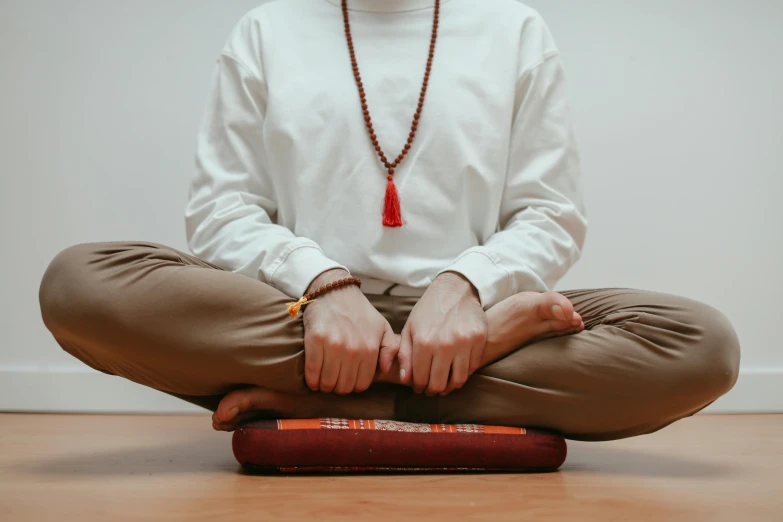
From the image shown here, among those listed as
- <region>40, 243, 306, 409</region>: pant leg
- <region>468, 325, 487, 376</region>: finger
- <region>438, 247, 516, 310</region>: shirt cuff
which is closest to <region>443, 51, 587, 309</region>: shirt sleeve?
<region>438, 247, 516, 310</region>: shirt cuff

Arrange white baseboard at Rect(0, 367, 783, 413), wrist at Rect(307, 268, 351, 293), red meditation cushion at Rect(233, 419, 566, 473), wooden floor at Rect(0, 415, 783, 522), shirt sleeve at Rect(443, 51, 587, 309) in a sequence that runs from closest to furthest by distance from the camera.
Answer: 1. wooden floor at Rect(0, 415, 783, 522)
2. red meditation cushion at Rect(233, 419, 566, 473)
3. wrist at Rect(307, 268, 351, 293)
4. shirt sleeve at Rect(443, 51, 587, 309)
5. white baseboard at Rect(0, 367, 783, 413)

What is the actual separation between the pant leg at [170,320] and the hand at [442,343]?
0.58ft

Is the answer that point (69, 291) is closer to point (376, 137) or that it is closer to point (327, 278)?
point (327, 278)

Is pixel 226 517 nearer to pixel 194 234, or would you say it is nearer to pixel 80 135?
pixel 194 234

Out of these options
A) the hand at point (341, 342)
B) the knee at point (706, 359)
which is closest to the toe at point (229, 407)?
the hand at point (341, 342)

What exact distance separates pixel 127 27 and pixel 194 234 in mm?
999

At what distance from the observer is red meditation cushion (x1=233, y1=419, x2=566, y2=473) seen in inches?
51.1

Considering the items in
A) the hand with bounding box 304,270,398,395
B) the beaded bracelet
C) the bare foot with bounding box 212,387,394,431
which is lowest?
the bare foot with bounding box 212,387,394,431

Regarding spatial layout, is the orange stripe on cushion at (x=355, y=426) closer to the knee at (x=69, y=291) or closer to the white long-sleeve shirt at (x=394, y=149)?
the white long-sleeve shirt at (x=394, y=149)

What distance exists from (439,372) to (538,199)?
0.45 metres

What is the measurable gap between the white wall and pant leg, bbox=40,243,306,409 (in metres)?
1.01

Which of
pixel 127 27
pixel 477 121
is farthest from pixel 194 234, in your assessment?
pixel 127 27

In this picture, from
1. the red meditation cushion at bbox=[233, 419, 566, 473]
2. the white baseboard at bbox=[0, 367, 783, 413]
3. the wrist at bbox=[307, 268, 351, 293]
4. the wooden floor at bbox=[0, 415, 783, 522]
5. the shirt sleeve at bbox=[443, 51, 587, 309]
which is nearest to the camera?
the wooden floor at bbox=[0, 415, 783, 522]

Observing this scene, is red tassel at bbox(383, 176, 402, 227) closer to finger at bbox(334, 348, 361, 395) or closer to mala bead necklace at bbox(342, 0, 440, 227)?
mala bead necklace at bbox(342, 0, 440, 227)
